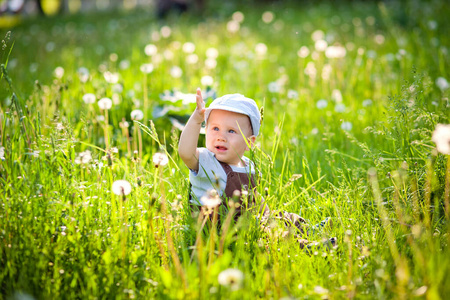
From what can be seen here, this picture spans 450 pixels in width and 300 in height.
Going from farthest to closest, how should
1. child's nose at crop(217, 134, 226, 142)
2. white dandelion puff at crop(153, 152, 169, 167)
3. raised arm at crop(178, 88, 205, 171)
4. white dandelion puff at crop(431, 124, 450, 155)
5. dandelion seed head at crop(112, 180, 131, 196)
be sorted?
child's nose at crop(217, 134, 226, 142) < raised arm at crop(178, 88, 205, 171) < white dandelion puff at crop(153, 152, 169, 167) < dandelion seed head at crop(112, 180, 131, 196) < white dandelion puff at crop(431, 124, 450, 155)

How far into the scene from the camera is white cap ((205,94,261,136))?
2188 mm

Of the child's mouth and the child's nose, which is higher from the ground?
the child's nose

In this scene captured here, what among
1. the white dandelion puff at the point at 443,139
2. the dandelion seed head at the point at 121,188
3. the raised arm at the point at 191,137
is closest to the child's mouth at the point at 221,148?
the raised arm at the point at 191,137

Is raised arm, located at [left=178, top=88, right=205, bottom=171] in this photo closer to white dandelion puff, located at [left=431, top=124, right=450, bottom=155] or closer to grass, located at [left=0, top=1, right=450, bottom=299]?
grass, located at [left=0, top=1, right=450, bottom=299]

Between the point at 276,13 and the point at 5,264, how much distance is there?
10.5 meters

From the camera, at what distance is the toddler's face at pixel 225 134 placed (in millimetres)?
2236

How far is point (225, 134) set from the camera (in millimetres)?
2240

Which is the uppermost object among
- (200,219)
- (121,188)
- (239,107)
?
(239,107)

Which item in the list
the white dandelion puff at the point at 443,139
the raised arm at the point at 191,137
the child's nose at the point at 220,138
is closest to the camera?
the white dandelion puff at the point at 443,139

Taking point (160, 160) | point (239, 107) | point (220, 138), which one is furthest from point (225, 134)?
point (160, 160)

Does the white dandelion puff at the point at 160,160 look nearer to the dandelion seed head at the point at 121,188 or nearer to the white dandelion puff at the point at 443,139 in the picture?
the dandelion seed head at the point at 121,188

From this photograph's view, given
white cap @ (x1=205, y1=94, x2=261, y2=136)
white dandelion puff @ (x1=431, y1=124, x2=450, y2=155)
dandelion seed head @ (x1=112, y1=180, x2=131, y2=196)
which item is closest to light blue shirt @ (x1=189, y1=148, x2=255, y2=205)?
white cap @ (x1=205, y1=94, x2=261, y2=136)

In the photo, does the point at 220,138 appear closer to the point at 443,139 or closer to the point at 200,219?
the point at 200,219

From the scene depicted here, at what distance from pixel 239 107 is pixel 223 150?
9.4 inches
